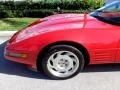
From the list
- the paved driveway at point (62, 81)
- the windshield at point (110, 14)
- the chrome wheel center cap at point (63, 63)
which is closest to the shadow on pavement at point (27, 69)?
the paved driveway at point (62, 81)

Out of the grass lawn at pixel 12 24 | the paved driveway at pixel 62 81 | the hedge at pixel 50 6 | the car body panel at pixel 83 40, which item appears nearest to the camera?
the paved driveway at pixel 62 81

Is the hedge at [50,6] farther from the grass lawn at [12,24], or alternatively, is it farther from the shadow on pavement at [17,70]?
the shadow on pavement at [17,70]

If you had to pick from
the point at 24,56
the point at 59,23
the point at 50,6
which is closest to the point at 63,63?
the point at 24,56

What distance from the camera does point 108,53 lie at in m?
5.17

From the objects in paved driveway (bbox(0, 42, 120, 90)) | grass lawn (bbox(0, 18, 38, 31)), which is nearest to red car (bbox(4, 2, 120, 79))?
paved driveway (bbox(0, 42, 120, 90))

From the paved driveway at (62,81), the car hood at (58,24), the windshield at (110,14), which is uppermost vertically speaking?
the windshield at (110,14)

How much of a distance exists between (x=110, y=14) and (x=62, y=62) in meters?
1.27

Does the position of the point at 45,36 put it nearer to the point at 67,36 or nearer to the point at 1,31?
the point at 67,36

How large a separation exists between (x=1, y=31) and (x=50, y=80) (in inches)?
133

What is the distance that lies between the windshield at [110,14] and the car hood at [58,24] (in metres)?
0.23

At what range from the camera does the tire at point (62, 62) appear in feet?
16.7

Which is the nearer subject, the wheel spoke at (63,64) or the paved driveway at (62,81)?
the paved driveway at (62,81)

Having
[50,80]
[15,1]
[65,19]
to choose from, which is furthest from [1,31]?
[15,1]

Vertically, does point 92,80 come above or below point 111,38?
below
